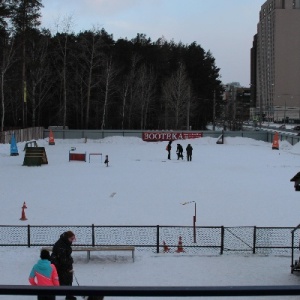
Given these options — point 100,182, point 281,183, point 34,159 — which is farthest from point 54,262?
point 34,159

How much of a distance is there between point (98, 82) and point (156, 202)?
138 feet

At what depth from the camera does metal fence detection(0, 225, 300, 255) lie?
456 inches

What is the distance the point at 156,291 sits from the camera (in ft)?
6.58

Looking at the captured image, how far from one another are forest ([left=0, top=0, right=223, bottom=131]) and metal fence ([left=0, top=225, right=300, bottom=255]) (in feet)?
127

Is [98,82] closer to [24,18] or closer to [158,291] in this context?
[24,18]

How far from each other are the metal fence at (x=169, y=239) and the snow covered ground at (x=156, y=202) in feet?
1.49

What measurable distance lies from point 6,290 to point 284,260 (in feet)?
32.2

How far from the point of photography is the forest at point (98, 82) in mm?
52531

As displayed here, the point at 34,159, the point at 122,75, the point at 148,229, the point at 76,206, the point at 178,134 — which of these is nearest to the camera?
the point at 148,229

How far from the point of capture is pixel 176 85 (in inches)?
2625

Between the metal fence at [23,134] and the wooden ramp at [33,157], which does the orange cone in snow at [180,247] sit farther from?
the metal fence at [23,134]

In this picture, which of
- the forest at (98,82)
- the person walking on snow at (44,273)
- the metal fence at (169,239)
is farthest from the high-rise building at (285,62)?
the person walking on snow at (44,273)

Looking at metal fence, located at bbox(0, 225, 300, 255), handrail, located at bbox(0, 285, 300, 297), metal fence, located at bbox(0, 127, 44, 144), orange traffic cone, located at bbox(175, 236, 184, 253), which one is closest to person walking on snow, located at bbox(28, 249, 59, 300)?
metal fence, located at bbox(0, 225, 300, 255)

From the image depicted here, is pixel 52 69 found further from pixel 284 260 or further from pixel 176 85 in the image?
pixel 284 260
